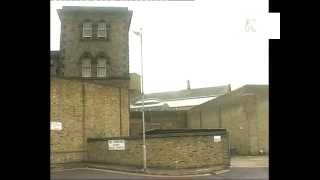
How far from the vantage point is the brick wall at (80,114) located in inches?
968

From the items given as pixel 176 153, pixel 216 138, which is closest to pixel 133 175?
pixel 176 153

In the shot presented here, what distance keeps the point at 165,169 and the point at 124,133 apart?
7043 millimetres

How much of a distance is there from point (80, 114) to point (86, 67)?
10.00 metres

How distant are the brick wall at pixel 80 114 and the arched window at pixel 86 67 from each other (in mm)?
6784

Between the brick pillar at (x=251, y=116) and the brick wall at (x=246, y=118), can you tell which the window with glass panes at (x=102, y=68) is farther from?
the brick pillar at (x=251, y=116)

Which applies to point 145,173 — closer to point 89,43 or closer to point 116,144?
point 116,144

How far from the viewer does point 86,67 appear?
35656mm

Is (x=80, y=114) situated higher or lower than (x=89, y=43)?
lower

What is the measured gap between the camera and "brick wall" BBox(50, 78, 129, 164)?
24.6 meters

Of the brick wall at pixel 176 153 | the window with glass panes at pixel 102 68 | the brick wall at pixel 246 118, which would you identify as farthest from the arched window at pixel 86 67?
the brick wall at pixel 176 153

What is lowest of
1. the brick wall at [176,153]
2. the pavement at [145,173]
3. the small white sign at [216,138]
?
the pavement at [145,173]

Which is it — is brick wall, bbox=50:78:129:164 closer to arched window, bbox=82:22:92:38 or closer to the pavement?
the pavement
